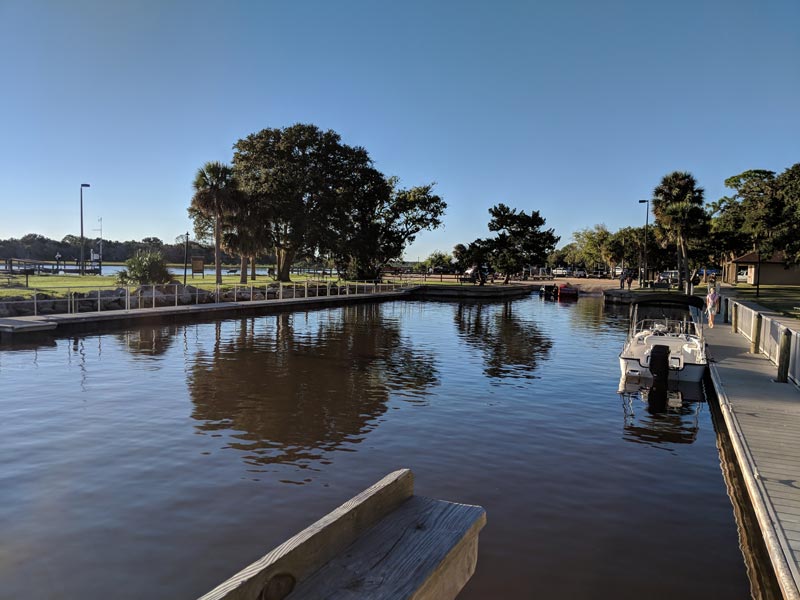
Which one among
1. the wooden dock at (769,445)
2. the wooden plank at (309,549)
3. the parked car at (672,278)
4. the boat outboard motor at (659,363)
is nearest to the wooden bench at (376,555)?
the wooden plank at (309,549)

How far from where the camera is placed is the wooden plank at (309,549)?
1.94 metres

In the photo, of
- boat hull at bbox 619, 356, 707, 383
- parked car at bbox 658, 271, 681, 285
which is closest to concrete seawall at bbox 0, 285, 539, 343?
boat hull at bbox 619, 356, 707, 383

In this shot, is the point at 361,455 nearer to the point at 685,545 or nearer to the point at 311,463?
the point at 311,463

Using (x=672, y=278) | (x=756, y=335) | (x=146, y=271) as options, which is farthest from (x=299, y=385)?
(x=672, y=278)

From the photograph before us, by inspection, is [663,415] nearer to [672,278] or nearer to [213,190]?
[213,190]

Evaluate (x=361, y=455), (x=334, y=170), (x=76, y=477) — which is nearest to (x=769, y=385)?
(x=361, y=455)

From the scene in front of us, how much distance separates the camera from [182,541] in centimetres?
609

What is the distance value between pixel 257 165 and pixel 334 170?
6.58 metres

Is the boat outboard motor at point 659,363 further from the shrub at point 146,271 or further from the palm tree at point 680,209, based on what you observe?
the palm tree at point 680,209

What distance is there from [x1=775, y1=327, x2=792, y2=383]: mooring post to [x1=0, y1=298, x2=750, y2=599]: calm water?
2.06 metres

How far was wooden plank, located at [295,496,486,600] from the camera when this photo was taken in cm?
221

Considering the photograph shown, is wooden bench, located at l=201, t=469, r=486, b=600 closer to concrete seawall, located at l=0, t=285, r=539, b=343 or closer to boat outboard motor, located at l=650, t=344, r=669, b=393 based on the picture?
boat outboard motor, located at l=650, t=344, r=669, b=393

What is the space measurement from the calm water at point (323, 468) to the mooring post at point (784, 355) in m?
2.06

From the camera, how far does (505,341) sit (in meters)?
23.7
